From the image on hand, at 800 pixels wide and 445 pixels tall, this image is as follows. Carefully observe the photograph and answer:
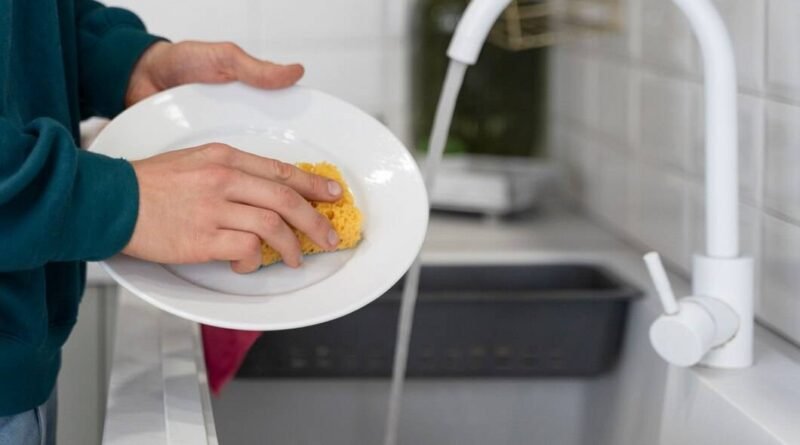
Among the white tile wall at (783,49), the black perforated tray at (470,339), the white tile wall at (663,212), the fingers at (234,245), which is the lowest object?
the black perforated tray at (470,339)

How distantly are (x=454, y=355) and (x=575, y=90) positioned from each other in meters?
0.56

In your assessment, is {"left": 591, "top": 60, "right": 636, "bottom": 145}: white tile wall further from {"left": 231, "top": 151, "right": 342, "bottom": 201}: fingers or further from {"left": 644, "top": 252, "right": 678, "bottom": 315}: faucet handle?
{"left": 231, "top": 151, "right": 342, "bottom": 201}: fingers

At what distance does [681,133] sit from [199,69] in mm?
538

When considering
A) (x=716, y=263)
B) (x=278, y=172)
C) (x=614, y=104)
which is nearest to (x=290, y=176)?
(x=278, y=172)

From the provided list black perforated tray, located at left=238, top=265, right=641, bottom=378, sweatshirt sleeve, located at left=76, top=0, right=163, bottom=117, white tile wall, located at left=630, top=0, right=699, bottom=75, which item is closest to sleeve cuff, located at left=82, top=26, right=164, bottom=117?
sweatshirt sleeve, located at left=76, top=0, right=163, bottom=117

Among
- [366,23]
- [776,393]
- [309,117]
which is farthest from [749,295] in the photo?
[366,23]

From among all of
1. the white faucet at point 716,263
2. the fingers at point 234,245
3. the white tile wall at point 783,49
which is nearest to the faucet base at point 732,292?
the white faucet at point 716,263

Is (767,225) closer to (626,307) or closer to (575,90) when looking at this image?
(626,307)

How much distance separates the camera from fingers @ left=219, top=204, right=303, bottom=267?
667 millimetres

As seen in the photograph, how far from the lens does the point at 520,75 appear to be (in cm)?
158

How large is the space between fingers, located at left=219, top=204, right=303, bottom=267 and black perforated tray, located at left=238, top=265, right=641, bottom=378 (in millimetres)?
419

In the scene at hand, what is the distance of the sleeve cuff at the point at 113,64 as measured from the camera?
0.89 metres

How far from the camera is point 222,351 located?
1.06 meters

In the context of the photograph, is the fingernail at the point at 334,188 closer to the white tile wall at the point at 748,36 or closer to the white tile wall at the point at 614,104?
the white tile wall at the point at 748,36
